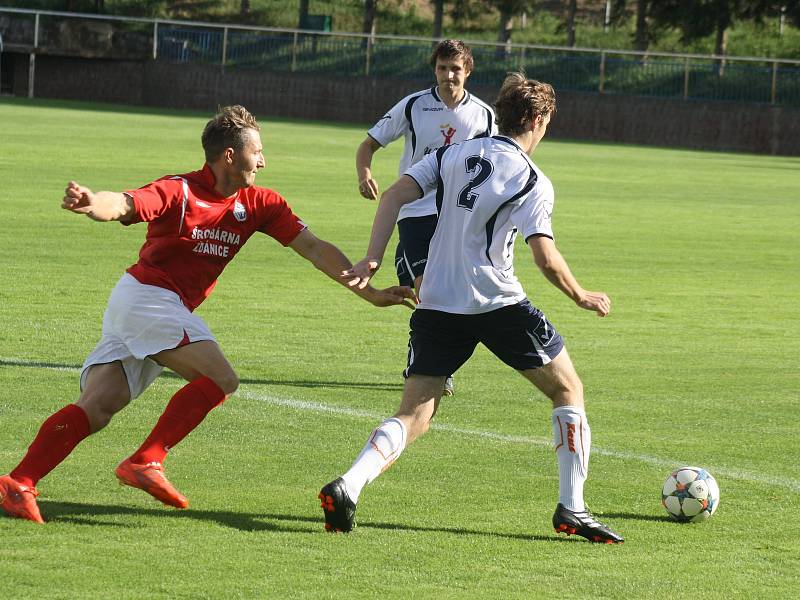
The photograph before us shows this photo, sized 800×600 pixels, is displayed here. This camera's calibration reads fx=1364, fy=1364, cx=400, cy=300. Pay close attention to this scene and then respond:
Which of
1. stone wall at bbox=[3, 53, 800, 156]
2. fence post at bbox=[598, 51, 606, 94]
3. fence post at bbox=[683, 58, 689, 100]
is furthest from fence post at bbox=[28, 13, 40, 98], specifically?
fence post at bbox=[683, 58, 689, 100]

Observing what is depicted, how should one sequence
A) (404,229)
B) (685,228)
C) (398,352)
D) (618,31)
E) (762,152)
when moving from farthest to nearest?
(618,31) → (762,152) → (685,228) → (398,352) → (404,229)

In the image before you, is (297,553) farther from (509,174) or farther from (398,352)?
(398,352)

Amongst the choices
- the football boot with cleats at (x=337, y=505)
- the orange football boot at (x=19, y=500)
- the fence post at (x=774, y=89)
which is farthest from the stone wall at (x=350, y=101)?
the orange football boot at (x=19, y=500)

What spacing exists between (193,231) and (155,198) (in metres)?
0.30

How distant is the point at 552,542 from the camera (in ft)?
18.1

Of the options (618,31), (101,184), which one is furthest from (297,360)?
(618,31)

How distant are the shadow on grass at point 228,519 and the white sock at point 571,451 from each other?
19 cm

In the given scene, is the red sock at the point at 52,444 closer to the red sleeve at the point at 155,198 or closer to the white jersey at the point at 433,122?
the red sleeve at the point at 155,198

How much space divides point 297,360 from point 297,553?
168 inches

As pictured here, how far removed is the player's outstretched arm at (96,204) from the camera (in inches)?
200

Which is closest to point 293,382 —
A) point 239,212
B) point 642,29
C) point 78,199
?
point 239,212

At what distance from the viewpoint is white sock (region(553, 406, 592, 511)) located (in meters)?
5.57

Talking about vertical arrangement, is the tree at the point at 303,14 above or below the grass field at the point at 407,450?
above

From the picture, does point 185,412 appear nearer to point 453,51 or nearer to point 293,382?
point 293,382
